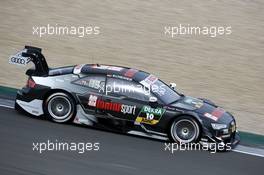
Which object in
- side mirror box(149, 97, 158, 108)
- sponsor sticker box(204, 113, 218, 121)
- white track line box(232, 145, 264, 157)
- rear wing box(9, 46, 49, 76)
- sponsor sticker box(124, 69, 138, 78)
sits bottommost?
white track line box(232, 145, 264, 157)

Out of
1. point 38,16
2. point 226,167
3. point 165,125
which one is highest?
point 38,16

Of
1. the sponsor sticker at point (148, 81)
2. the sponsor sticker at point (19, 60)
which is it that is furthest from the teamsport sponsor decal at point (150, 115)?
the sponsor sticker at point (19, 60)

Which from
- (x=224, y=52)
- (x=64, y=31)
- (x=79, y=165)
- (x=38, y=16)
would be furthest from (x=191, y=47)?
(x=79, y=165)

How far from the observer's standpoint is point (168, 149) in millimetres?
10484

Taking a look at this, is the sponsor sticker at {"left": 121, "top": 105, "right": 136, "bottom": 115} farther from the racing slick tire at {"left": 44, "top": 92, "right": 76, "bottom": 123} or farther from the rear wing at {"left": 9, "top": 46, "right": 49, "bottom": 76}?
the rear wing at {"left": 9, "top": 46, "right": 49, "bottom": 76}

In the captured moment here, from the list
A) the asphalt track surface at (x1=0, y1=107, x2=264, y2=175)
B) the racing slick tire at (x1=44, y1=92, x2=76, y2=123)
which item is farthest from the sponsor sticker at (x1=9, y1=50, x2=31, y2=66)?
the asphalt track surface at (x1=0, y1=107, x2=264, y2=175)

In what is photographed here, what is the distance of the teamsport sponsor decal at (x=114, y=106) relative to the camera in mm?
10922

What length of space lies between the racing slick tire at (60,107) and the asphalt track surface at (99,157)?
158mm

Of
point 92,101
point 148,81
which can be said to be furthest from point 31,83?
point 148,81

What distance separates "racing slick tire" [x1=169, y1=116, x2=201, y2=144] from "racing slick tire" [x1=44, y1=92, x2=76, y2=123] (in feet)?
6.69

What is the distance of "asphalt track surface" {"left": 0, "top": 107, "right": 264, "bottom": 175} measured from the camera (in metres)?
9.07

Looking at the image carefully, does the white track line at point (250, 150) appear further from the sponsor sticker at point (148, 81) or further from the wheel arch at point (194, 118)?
the sponsor sticker at point (148, 81)

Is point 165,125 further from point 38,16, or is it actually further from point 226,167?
point 38,16

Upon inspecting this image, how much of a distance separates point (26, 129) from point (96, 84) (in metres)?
1.63
